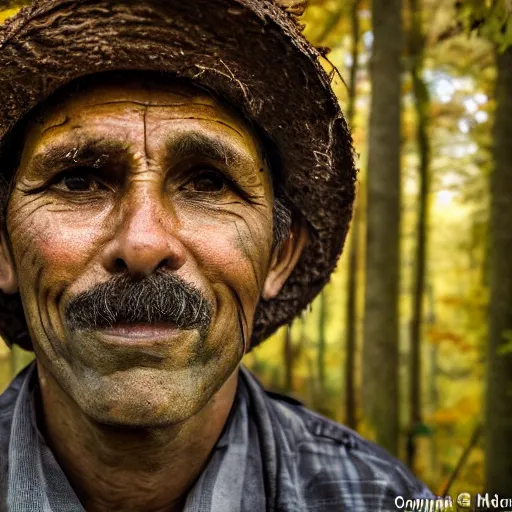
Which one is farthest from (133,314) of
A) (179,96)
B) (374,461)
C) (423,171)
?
(423,171)

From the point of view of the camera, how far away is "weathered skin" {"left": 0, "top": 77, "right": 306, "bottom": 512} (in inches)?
78.0

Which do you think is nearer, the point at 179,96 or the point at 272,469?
the point at 179,96

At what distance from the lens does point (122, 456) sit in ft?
7.32

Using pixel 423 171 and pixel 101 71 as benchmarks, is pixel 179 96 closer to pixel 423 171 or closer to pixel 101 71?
pixel 101 71

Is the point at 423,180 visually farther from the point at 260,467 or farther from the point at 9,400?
the point at 9,400

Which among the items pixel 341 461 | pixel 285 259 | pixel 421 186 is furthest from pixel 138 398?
pixel 421 186

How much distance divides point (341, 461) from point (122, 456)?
1.00 m

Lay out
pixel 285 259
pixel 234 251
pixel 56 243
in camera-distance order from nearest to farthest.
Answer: pixel 56 243, pixel 234 251, pixel 285 259

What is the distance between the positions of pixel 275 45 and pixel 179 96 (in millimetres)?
389

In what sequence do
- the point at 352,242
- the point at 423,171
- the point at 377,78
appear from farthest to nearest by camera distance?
the point at 352,242 < the point at 423,171 < the point at 377,78

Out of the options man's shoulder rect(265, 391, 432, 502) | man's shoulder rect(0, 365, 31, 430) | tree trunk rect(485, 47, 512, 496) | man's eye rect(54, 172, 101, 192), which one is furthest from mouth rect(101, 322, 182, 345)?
tree trunk rect(485, 47, 512, 496)

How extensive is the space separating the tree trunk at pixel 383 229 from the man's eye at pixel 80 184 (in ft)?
14.8

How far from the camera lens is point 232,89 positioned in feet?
7.19

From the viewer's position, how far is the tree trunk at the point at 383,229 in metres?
6.21
